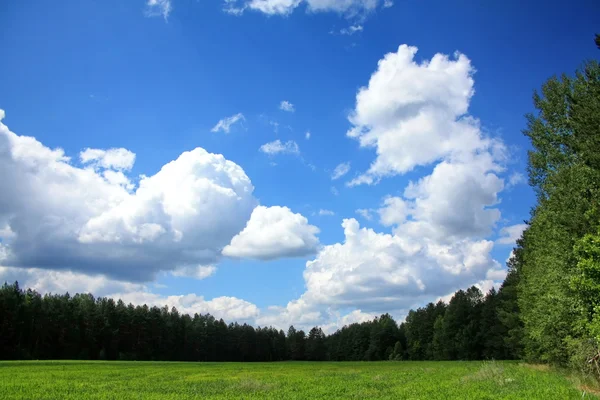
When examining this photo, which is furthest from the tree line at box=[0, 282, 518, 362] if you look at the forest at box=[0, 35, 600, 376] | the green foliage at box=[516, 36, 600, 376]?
the green foliage at box=[516, 36, 600, 376]

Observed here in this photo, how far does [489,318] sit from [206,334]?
80.3 meters

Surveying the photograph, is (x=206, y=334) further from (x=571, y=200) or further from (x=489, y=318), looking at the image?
(x=571, y=200)

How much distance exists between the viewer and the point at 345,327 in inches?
7411

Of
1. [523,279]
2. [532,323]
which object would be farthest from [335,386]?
[523,279]

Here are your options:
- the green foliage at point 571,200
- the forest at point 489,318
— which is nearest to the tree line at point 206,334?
the forest at point 489,318

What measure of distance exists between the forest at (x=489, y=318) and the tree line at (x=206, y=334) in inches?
11.1

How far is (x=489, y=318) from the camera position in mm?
112500

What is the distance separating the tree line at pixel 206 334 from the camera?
94.4 metres

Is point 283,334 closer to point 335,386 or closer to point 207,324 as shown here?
point 207,324

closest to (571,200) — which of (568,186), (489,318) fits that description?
(568,186)

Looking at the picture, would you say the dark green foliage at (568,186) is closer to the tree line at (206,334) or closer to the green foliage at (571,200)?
the green foliage at (571,200)

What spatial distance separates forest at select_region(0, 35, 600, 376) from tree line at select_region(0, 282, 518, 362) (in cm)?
28

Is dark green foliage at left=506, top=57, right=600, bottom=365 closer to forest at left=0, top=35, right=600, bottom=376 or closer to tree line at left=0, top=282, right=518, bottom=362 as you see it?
forest at left=0, top=35, right=600, bottom=376

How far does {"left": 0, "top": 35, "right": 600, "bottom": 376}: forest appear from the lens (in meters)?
28.4
